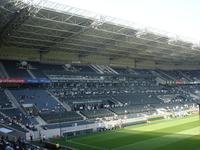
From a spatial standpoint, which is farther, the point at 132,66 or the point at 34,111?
the point at 132,66

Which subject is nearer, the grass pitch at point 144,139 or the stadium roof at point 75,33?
the grass pitch at point 144,139

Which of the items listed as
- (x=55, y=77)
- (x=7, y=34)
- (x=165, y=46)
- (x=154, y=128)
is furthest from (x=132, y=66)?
(x=7, y=34)

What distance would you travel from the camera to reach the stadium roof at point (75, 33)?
42.4 m

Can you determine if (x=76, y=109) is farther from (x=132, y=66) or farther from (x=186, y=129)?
(x=132, y=66)

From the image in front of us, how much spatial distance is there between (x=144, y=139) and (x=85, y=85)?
2728 cm

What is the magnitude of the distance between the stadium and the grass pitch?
0.35 ft

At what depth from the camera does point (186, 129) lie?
47.1 m

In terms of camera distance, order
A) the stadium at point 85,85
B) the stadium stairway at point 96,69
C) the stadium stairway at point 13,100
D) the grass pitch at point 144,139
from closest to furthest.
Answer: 1. the grass pitch at point 144,139
2. the stadium at point 85,85
3. the stadium stairway at point 13,100
4. the stadium stairway at point 96,69

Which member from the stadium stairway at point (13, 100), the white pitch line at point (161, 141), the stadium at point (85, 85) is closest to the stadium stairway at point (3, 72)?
the stadium at point (85, 85)

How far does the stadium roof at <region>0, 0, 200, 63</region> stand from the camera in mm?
42375

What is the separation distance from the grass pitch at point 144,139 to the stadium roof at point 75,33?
15758 millimetres

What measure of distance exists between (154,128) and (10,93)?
21.9m

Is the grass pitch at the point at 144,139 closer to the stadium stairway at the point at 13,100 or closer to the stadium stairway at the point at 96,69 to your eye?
the stadium stairway at the point at 13,100

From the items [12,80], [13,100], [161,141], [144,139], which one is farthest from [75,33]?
[161,141]
